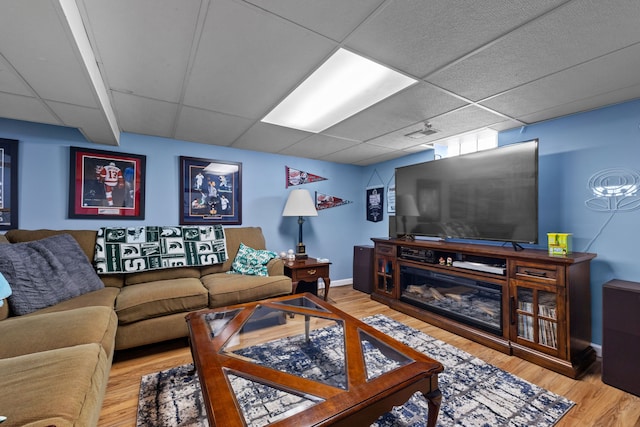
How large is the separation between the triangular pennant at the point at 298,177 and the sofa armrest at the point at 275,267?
131 centimetres

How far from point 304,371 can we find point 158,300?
1425 millimetres

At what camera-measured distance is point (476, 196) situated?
2471mm

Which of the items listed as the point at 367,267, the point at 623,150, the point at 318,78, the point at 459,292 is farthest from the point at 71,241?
the point at 623,150

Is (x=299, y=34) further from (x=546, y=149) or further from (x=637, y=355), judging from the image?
(x=637, y=355)

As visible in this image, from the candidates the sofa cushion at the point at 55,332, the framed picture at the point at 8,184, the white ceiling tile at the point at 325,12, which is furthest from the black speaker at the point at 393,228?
the framed picture at the point at 8,184

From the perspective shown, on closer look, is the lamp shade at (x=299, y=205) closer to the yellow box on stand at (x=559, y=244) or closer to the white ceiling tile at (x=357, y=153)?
the white ceiling tile at (x=357, y=153)

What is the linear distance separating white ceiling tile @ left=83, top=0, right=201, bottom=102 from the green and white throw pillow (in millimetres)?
1729

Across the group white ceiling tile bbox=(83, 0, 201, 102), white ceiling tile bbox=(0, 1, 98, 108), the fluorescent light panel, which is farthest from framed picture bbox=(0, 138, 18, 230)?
the fluorescent light panel

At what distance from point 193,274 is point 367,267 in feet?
7.34

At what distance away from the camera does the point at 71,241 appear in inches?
85.5

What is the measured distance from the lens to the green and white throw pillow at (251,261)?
8.94 ft

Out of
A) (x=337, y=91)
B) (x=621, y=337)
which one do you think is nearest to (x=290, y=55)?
(x=337, y=91)

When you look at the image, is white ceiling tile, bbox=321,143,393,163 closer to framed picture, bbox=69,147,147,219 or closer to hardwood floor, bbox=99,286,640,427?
hardwood floor, bbox=99,286,640,427

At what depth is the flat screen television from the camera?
214 cm
